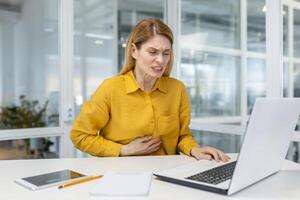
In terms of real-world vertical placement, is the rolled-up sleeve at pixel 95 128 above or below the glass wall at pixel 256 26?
below

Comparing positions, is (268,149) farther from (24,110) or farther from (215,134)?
(24,110)

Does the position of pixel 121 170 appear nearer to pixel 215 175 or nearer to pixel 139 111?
pixel 215 175

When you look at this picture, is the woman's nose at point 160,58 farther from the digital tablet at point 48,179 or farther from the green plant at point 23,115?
the green plant at point 23,115

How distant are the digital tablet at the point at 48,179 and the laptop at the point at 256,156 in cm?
29

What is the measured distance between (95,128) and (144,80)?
1.21 ft

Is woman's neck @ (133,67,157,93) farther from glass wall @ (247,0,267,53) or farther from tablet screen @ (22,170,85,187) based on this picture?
glass wall @ (247,0,267,53)

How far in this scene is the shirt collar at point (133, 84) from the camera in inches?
66.5

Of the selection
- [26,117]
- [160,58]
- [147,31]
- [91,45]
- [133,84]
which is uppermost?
[91,45]

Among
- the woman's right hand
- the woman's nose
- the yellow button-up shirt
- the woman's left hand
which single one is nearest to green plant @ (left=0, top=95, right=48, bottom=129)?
the yellow button-up shirt

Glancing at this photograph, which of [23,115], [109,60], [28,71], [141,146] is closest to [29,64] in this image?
[28,71]

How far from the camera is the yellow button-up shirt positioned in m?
1.61

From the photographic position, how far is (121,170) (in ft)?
4.01

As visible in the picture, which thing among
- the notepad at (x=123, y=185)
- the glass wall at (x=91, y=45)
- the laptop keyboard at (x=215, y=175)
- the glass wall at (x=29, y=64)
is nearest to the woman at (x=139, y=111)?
the laptop keyboard at (x=215, y=175)

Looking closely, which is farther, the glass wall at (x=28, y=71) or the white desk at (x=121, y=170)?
the glass wall at (x=28, y=71)
